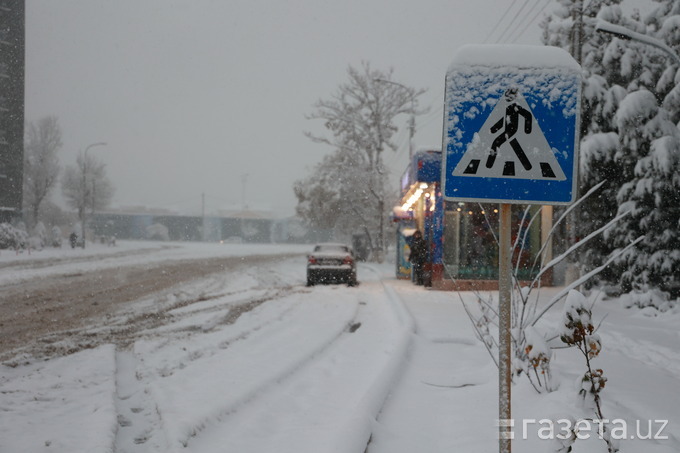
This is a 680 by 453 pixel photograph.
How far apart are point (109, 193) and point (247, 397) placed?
78.2 meters

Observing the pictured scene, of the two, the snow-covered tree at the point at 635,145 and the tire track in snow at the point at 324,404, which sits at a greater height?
the snow-covered tree at the point at 635,145

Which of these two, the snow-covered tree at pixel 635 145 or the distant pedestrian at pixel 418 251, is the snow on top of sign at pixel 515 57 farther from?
the distant pedestrian at pixel 418 251

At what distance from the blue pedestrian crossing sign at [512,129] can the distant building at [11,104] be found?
32455 millimetres

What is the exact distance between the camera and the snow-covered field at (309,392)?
416cm

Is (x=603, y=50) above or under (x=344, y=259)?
above

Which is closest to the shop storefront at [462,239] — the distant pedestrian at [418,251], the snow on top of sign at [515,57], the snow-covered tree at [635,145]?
the distant pedestrian at [418,251]

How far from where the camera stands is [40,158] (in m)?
48.9

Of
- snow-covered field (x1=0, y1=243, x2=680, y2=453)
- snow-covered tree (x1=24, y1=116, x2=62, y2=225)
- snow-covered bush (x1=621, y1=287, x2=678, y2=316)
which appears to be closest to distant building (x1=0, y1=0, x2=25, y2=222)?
snow-covered tree (x1=24, y1=116, x2=62, y2=225)

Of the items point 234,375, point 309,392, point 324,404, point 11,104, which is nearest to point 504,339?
point 324,404

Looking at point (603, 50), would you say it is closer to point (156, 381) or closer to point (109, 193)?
point (156, 381)

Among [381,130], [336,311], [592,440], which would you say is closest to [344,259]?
[336,311]

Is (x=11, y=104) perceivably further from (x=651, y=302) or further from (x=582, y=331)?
(x=582, y=331)

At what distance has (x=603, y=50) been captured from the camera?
17.7 m

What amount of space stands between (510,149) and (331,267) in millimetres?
17198
